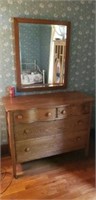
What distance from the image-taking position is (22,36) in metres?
2.01

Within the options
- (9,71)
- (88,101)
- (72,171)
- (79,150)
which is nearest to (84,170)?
(72,171)

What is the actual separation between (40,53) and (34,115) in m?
0.83

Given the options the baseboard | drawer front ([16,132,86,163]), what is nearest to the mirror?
drawer front ([16,132,86,163])

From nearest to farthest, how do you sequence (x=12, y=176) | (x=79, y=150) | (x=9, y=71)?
(x=12, y=176) → (x=9, y=71) → (x=79, y=150)

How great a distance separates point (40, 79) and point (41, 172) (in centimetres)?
117

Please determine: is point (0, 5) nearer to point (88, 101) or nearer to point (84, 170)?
point (88, 101)

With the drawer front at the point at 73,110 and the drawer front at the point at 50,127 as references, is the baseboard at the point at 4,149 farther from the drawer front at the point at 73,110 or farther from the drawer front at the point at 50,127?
the drawer front at the point at 73,110

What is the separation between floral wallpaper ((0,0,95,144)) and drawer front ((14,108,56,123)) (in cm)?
51

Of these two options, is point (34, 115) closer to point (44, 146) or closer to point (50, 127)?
point (50, 127)

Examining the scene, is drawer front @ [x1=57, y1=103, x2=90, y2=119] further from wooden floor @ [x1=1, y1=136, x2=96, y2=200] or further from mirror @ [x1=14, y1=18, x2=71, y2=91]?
wooden floor @ [x1=1, y1=136, x2=96, y2=200]

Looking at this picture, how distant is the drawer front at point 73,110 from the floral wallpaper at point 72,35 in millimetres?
515

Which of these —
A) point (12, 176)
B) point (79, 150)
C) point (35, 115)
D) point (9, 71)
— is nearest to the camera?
point (35, 115)

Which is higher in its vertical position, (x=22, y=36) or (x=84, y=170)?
(x=22, y=36)

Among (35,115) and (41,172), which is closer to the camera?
(35,115)
